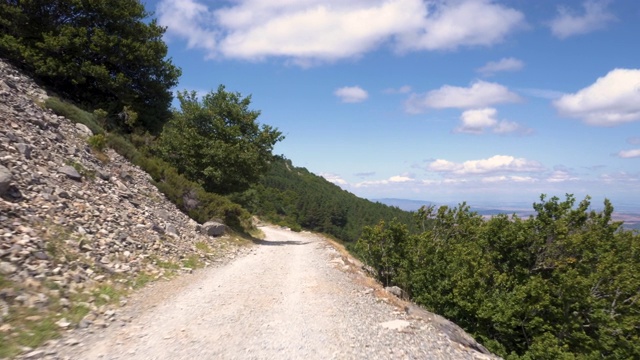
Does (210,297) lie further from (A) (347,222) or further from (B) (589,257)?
(A) (347,222)

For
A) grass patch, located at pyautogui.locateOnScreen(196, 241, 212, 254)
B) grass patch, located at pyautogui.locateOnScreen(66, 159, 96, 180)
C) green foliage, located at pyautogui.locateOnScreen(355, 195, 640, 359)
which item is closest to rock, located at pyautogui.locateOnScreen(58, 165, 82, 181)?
grass patch, located at pyautogui.locateOnScreen(66, 159, 96, 180)

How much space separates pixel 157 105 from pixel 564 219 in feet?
98.5

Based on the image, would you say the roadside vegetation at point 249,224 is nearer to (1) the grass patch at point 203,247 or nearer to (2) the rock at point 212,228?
(1) the grass patch at point 203,247

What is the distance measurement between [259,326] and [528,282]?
1320cm

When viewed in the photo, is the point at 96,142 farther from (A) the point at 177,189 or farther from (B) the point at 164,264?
(B) the point at 164,264

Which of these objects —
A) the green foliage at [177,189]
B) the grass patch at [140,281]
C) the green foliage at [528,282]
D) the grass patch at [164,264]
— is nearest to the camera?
the grass patch at [140,281]

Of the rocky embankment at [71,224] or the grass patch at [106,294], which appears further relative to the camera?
the grass patch at [106,294]

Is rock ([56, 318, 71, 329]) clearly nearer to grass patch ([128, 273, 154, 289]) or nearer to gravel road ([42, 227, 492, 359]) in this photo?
gravel road ([42, 227, 492, 359])

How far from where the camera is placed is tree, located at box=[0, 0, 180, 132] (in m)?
23.9

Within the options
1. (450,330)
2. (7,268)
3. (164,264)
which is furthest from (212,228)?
(450,330)

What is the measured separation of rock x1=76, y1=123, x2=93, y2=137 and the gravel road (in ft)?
38.5

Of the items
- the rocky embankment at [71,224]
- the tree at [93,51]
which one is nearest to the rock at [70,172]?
the rocky embankment at [71,224]

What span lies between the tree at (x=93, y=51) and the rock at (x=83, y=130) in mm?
6835

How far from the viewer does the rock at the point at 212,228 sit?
64.5 feet
